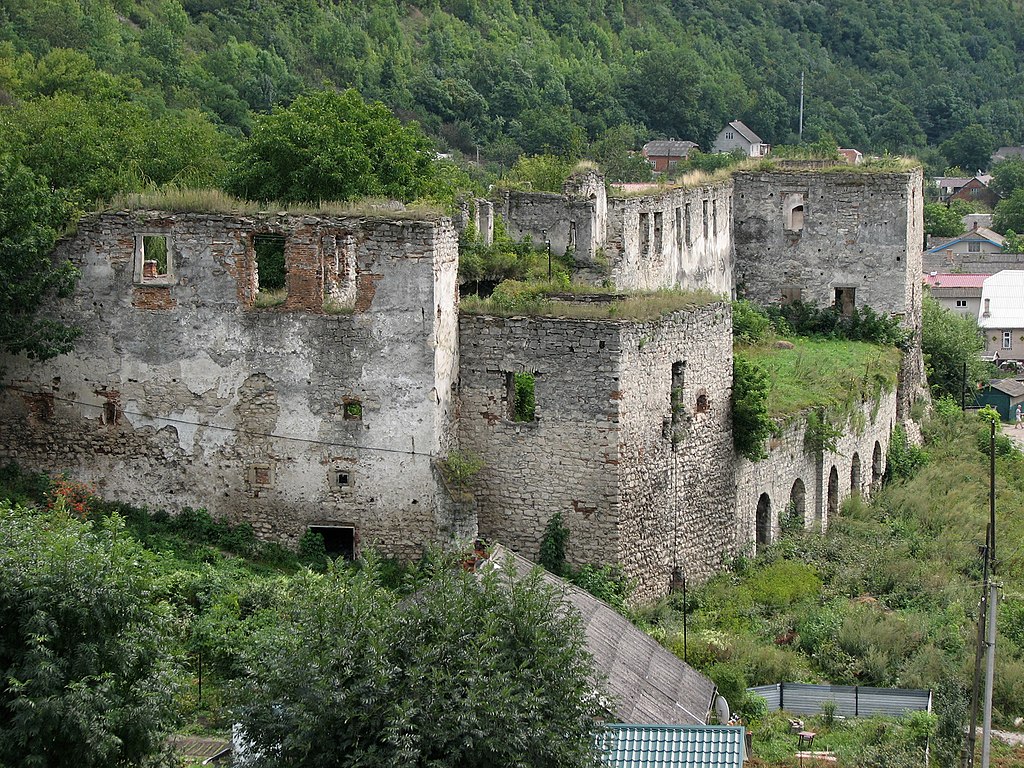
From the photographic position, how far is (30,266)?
24469 mm

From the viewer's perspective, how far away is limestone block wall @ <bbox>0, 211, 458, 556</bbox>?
24.1 meters

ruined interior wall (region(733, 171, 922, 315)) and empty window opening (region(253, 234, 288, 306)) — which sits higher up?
ruined interior wall (region(733, 171, 922, 315))

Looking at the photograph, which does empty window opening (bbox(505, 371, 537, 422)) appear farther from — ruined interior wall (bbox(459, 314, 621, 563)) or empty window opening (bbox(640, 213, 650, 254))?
empty window opening (bbox(640, 213, 650, 254))

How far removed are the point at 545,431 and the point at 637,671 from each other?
4.37 metres

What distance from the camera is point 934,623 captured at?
84.8 feet

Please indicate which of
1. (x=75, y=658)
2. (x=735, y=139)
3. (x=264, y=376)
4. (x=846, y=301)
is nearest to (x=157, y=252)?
(x=264, y=376)

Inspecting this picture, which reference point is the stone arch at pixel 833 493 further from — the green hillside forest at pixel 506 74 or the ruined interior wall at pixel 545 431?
the green hillside forest at pixel 506 74

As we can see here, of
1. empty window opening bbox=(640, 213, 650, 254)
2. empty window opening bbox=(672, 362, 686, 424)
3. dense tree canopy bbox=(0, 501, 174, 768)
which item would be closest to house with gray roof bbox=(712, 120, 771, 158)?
empty window opening bbox=(640, 213, 650, 254)

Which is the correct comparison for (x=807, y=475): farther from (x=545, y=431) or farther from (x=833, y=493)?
(x=545, y=431)

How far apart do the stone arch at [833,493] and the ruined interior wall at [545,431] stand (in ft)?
27.1

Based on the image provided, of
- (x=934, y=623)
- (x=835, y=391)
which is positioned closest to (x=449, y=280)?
(x=934, y=623)

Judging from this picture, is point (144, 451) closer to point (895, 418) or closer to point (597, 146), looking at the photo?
point (895, 418)

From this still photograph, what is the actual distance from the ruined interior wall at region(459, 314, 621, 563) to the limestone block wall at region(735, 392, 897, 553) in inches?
133

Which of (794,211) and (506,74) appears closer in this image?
(794,211)
